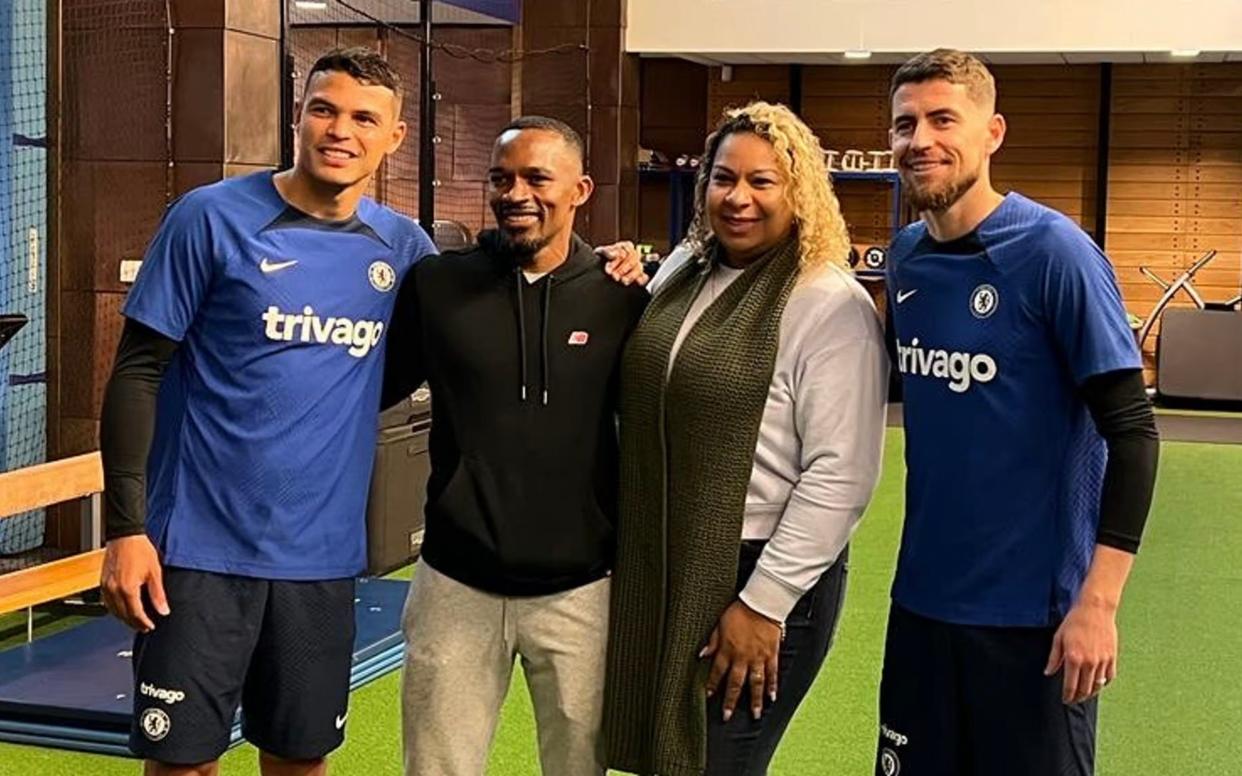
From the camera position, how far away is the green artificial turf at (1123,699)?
14.7 feet

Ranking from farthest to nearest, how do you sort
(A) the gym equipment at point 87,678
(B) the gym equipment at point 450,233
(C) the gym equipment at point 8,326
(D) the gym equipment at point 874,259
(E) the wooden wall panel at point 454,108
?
1. (D) the gym equipment at point 874,259
2. (E) the wooden wall panel at point 454,108
3. (B) the gym equipment at point 450,233
4. (C) the gym equipment at point 8,326
5. (A) the gym equipment at point 87,678

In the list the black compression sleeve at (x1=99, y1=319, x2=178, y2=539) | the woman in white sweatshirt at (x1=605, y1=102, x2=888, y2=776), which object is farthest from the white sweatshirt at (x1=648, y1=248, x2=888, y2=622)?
the black compression sleeve at (x1=99, y1=319, x2=178, y2=539)

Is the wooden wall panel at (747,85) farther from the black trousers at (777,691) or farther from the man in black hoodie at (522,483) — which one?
the black trousers at (777,691)

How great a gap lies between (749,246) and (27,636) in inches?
153

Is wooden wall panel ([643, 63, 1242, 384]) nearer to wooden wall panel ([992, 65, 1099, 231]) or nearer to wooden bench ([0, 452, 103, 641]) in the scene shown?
wooden wall panel ([992, 65, 1099, 231])

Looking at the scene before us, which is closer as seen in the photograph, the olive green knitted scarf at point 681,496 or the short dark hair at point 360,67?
the olive green knitted scarf at point 681,496

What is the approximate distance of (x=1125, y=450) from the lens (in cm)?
250

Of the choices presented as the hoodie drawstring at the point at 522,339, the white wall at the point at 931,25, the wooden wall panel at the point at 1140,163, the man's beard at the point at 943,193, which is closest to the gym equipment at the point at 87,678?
the hoodie drawstring at the point at 522,339

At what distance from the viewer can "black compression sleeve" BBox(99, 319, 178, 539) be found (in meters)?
2.88

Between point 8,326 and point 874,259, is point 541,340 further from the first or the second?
point 874,259

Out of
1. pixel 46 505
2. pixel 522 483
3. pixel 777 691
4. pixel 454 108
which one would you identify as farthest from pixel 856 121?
pixel 777 691

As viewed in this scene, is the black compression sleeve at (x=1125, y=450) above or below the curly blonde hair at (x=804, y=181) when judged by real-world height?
below

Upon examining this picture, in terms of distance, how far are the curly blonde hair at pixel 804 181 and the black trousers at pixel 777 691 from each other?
1.61 feet

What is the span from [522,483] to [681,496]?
0.30 meters
